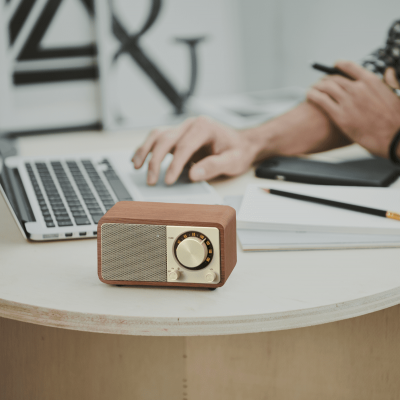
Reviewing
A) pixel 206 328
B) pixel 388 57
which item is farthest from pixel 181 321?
pixel 388 57

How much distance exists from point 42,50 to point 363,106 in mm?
822

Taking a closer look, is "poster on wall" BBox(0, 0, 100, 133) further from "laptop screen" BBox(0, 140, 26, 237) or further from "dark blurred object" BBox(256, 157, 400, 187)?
"dark blurred object" BBox(256, 157, 400, 187)

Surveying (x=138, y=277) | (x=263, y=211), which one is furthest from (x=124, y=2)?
(x=138, y=277)

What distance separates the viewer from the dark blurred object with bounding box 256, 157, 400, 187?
0.80 m

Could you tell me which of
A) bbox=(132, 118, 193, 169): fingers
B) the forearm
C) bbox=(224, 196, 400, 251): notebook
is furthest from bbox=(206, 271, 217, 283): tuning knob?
the forearm

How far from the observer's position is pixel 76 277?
0.52 metres

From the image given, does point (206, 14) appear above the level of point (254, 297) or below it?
above

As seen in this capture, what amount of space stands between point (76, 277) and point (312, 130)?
0.61 metres

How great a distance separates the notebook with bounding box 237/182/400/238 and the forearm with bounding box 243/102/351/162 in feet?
0.76

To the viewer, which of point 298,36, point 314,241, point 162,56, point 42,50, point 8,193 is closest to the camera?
point 314,241

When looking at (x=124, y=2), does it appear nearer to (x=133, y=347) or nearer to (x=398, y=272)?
(x=133, y=347)

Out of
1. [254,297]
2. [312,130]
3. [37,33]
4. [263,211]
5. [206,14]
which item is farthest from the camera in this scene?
[206,14]

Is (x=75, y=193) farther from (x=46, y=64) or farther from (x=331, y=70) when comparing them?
(x=46, y=64)

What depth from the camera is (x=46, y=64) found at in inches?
49.3
